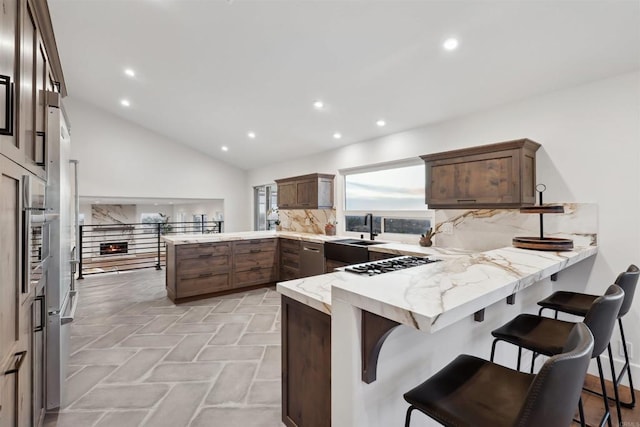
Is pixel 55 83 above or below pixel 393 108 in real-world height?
below

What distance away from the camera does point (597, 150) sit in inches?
97.8

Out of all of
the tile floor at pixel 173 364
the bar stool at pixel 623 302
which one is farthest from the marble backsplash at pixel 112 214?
the bar stool at pixel 623 302

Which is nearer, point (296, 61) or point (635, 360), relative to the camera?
point (635, 360)

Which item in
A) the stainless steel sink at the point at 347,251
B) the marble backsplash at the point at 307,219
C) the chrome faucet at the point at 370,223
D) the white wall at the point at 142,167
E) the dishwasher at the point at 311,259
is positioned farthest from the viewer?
the white wall at the point at 142,167

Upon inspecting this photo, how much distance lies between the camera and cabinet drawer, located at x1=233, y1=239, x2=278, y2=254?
470 centimetres

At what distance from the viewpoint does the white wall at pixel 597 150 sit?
7.66 ft

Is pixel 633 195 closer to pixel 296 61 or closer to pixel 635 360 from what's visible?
pixel 635 360

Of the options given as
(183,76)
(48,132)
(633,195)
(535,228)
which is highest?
(183,76)

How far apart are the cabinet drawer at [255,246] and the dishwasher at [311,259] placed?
0.64m

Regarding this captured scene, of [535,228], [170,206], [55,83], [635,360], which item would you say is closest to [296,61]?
[55,83]

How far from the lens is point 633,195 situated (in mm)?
2320

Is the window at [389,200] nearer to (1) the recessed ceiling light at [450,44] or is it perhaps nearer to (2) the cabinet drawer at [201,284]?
(1) the recessed ceiling light at [450,44]

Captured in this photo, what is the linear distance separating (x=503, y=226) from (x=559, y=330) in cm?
156

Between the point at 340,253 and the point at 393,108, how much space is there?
1.97 meters
